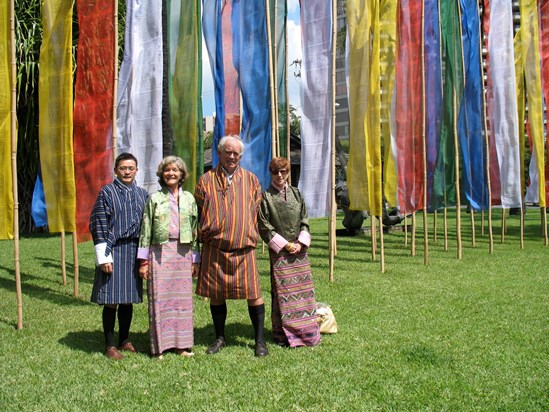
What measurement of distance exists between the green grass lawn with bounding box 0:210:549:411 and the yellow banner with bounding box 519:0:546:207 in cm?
416

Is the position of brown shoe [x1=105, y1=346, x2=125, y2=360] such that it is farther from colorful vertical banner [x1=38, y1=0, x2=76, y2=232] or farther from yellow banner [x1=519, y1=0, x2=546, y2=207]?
yellow banner [x1=519, y1=0, x2=546, y2=207]

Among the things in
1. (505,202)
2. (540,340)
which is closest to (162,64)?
(540,340)

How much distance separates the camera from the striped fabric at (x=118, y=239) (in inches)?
184

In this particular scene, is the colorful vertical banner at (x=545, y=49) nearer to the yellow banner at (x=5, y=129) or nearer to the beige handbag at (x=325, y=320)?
the beige handbag at (x=325, y=320)

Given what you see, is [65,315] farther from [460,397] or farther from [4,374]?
[460,397]

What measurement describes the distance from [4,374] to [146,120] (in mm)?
3702

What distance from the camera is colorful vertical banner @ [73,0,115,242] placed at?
679cm

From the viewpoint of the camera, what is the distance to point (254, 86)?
26.8 feet

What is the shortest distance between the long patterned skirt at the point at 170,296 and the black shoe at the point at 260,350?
58cm

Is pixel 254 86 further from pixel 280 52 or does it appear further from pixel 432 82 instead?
pixel 432 82

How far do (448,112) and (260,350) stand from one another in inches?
300

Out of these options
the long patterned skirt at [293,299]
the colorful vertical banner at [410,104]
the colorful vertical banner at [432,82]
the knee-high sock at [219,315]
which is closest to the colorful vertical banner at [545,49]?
the colorful vertical banner at [432,82]

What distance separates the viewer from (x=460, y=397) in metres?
3.78

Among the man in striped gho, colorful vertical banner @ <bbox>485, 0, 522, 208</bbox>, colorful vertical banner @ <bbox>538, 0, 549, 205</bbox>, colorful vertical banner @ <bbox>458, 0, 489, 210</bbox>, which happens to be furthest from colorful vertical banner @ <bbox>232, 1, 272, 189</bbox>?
colorful vertical banner @ <bbox>538, 0, 549, 205</bbox>
